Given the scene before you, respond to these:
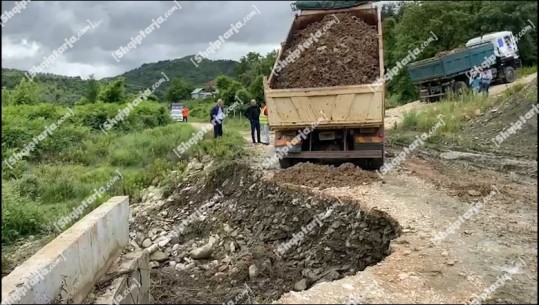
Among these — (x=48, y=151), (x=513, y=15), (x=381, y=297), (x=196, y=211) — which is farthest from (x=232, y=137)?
(x=513, y=15)

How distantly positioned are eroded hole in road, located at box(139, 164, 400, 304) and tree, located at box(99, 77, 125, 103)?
21.1 metres

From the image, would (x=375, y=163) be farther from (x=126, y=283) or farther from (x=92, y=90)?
(x=92, y=90)

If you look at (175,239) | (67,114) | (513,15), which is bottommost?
(175,239)

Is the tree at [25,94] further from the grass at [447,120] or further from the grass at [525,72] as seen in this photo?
the grass at [525,72]

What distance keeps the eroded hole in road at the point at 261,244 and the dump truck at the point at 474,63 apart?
41.8 feet

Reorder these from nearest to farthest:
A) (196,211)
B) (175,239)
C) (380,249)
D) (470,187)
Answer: (380,249)
(470,187)
(175,239)
(196,211)

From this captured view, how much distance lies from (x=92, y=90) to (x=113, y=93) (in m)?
4.96

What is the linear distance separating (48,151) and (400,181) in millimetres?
11629

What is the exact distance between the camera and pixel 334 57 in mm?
9500

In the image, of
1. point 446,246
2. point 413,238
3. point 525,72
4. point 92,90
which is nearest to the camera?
point 446,246

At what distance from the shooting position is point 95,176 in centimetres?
1266

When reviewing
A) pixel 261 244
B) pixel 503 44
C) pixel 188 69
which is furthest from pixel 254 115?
pixel 188 69

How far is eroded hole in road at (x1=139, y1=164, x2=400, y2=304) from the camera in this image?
20.4ft

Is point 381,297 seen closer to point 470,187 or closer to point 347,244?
point 347,244
